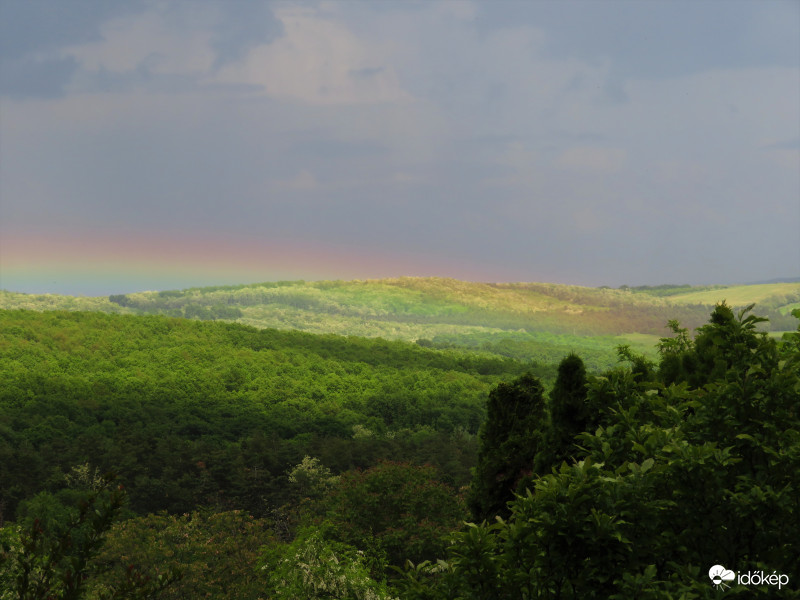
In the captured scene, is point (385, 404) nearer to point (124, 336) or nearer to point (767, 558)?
point (124, 336)

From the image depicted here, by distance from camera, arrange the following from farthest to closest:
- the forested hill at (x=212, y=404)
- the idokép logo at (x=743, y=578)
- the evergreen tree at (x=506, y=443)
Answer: the forested hill at (x=212, y=404), the evergreen tree at (x=506, y=443), the idokép logo at (x=743, y=578)

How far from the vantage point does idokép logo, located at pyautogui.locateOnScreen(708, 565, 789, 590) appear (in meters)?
7.73

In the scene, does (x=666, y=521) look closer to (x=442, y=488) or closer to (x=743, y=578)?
(x=743, y=578)

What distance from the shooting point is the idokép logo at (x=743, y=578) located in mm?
7727

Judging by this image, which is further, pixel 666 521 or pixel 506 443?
pixel 506 443

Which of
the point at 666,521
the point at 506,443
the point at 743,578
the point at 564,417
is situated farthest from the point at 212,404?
the point at 743,578

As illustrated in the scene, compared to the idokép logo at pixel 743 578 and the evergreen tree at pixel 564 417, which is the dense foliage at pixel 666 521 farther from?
the evergreen tree at pixel 564 417

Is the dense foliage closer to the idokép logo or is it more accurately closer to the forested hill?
the idokép logo

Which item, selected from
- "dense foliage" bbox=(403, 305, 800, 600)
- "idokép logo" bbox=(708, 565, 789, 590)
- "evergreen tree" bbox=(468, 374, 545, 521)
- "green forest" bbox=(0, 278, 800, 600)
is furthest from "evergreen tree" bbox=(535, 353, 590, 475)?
"idokép logo" bbox=(708, 565, 789, 590)

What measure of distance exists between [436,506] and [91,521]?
27.4m

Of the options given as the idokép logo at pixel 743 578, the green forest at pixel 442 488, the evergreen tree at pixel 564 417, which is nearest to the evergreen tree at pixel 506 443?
the green forest at pixel 442 488

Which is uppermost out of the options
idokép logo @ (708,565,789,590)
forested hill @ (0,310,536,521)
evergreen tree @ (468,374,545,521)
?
idokép logo @ (708,565,789,590)

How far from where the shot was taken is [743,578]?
8.16 meters

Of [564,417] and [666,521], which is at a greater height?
[666,521]
